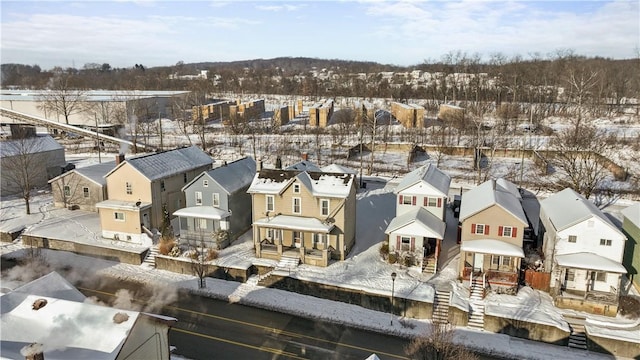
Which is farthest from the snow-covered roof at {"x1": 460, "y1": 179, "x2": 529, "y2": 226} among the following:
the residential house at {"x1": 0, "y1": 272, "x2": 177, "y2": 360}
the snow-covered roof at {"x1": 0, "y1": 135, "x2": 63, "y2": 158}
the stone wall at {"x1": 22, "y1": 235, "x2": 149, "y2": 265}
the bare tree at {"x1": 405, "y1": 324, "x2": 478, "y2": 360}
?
the snow-covered roof at {"x1": 0, "y1": 135, "x2": 63, "y2": 158}

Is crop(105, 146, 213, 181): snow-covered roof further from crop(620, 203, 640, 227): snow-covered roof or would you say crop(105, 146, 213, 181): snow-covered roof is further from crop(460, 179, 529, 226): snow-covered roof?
crop(620, 203, 640, 227): snow-covered roof

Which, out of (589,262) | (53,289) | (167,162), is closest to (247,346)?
(53,289)

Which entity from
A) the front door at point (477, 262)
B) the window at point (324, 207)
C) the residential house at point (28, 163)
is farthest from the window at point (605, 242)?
the residential house at point (28, 163)

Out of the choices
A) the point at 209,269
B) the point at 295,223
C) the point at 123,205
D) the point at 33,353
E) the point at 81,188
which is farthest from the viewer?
the point at 81,188

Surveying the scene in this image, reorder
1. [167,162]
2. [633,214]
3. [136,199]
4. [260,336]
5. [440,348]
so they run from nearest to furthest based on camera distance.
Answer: [440,348]
[260,336]
[633,214]
[136,199]
[167,162]

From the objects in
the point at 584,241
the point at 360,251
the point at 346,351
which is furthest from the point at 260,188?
the point at 584,241

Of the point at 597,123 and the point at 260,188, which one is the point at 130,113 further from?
the point at 597,123

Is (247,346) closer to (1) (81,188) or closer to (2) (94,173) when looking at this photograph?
(2) (94,173)
